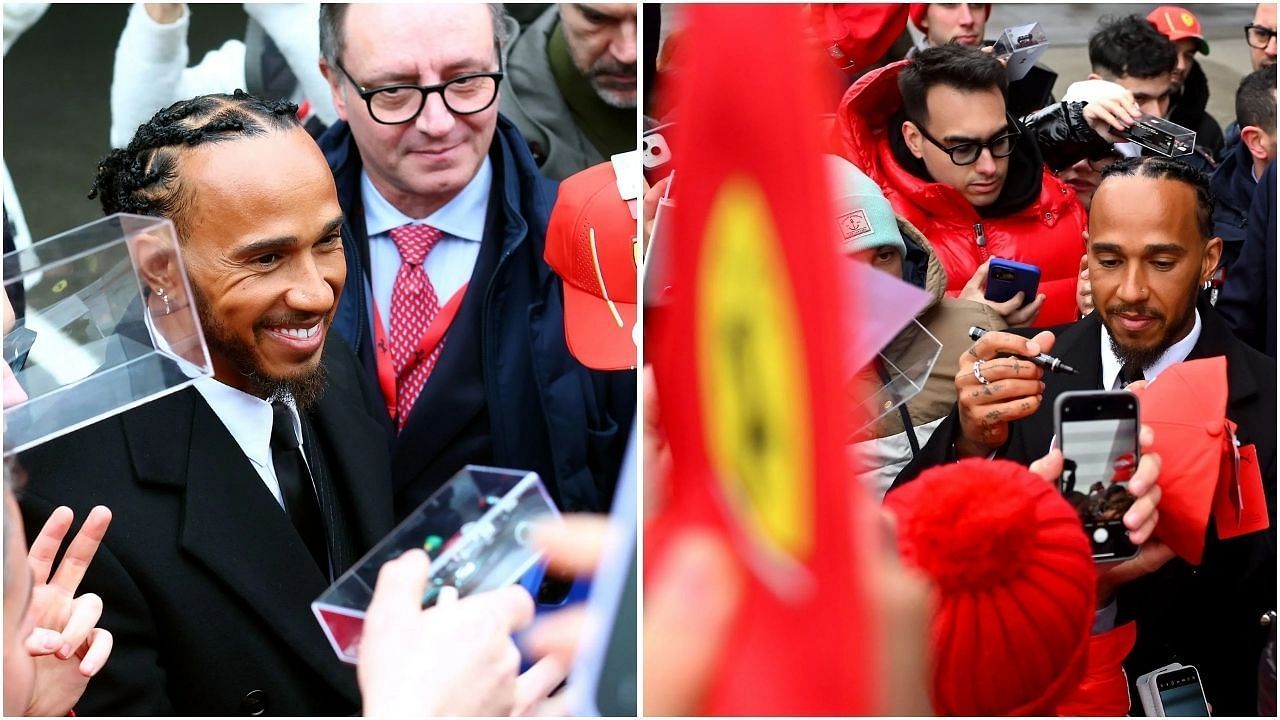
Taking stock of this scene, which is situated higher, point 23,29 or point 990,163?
point 23,29

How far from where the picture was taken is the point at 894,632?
722 mm

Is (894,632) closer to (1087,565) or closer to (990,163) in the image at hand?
(1087,565)

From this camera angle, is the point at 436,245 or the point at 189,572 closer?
the point at 189,572

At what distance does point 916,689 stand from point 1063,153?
1744 millimetres

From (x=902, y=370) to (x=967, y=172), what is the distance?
477 millimetres

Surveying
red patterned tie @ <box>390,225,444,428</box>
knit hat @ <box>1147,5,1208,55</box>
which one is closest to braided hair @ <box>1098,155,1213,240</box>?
red patterned tie @ <box>390,225,444,428</box>

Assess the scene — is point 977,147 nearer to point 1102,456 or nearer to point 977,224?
point 977,224

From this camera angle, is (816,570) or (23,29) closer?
(816,570)

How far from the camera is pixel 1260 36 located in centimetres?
276

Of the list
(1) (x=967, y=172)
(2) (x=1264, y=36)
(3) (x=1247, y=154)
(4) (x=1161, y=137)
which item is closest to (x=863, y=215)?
(1) (x=967, y=172)

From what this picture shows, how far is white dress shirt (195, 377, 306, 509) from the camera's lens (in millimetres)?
1820

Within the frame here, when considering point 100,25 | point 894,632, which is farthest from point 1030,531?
point 100,25

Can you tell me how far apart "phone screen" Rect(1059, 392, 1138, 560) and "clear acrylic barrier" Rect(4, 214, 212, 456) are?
3.84 feet

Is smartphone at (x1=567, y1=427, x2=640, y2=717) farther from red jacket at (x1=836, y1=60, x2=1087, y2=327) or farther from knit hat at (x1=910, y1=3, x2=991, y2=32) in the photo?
knit hat at (x1=910, y1=3, x2=991, y2=32)
